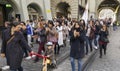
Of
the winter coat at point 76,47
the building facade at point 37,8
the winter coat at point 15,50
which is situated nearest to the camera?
the winter coat at point 15,50

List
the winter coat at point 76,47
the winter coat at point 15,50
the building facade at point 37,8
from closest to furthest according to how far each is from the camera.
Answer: the winter coat at point 15,50 → the winter coat at point 76,47 → the building facade at point 37,8

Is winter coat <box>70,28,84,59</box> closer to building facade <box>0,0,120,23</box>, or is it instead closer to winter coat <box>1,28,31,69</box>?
winter coat <box>1,28,31,69</box>

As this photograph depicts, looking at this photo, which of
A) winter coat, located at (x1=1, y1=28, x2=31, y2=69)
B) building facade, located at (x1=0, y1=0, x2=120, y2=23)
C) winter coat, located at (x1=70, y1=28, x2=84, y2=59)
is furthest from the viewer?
building facade, located at (x1=0, y1=0, x2=120, y2=23)

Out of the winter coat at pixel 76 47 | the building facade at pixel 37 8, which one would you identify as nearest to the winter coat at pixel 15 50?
the winter coat at pixel 76 47

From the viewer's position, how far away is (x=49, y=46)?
10.2 m

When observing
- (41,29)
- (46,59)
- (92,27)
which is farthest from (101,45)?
(46,59)

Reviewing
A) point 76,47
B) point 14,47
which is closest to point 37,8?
point 76,47

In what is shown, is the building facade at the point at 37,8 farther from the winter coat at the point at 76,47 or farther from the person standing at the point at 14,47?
the person standing at the point at 14,47

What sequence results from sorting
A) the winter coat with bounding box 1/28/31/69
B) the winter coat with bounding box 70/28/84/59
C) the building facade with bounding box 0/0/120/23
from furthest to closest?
1. the building facade with bounding box 0/0/120/23
2. the winter coat with bounding box 70/28/84/59
3. the winter coat with bounding box 1/28/31/69

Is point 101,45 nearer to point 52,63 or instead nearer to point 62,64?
point 62,64

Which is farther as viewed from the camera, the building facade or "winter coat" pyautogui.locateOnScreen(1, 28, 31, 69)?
the building facade

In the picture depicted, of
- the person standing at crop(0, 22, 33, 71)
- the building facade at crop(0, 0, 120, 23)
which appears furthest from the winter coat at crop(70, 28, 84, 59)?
the building facade at crop(0, 0, 120, 23)

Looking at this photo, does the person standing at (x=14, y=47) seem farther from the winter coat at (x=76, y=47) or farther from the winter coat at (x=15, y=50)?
the winter coat at (x=76, y=47)

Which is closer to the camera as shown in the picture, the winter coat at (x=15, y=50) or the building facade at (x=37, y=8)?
the winter coat at (x=15, y=50)
